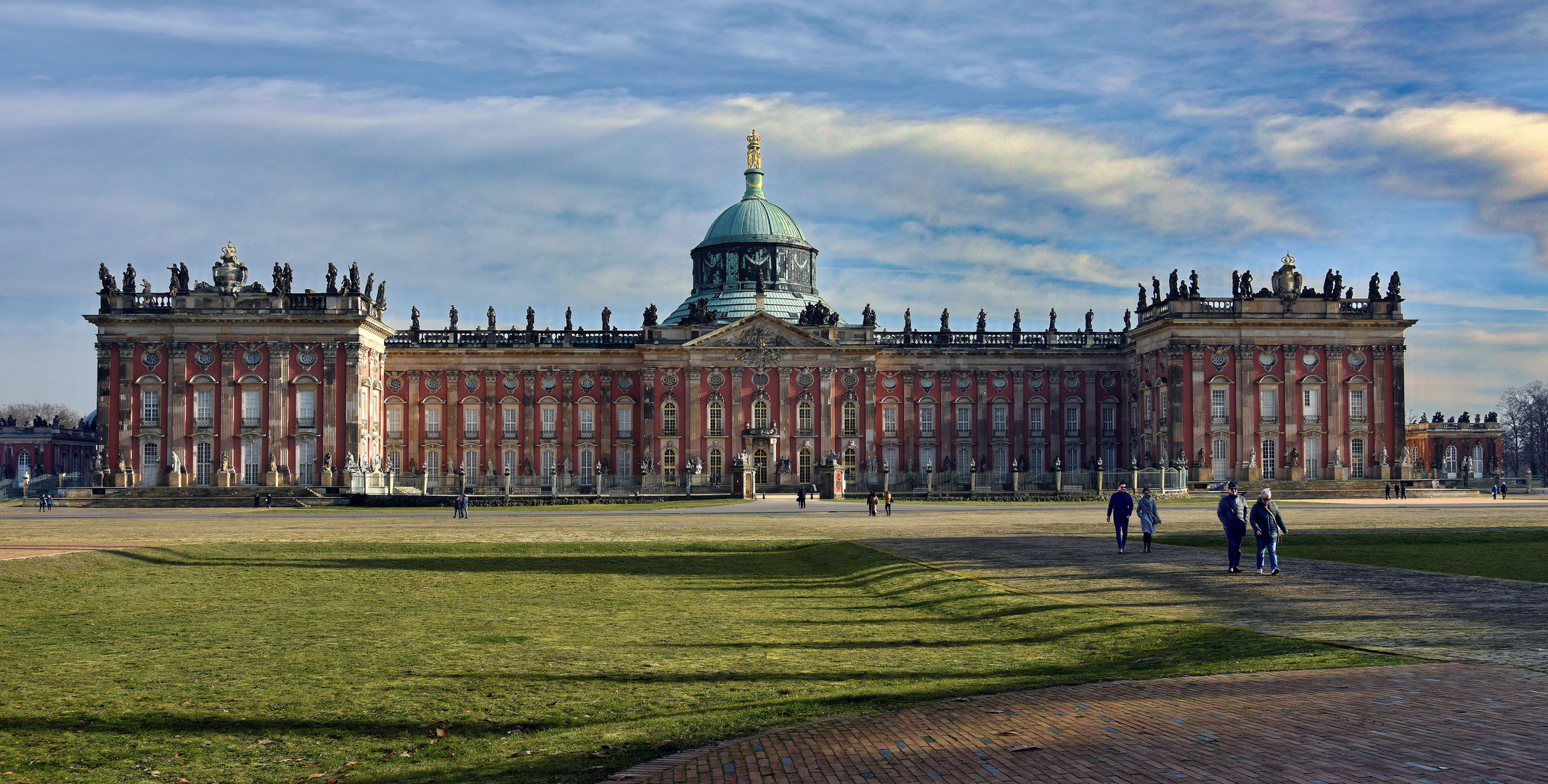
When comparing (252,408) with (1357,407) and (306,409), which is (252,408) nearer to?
(306,409)

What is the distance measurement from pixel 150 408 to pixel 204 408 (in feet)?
10.7

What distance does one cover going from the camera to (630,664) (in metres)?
13.7

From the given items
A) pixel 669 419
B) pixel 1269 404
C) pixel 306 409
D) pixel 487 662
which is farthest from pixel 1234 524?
pixel 306 409

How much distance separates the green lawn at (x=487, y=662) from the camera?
9.77m

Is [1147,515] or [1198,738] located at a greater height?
[1147,515]

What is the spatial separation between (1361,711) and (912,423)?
74378mm

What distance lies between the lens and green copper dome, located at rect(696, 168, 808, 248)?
92.4 meters

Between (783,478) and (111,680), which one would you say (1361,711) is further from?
(783,478)

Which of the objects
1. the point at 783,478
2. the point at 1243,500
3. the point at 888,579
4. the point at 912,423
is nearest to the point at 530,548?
the point at 888,579

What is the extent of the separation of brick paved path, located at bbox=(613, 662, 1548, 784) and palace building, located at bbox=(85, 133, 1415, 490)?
61.0 metres

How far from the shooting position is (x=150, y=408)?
72.7 meters

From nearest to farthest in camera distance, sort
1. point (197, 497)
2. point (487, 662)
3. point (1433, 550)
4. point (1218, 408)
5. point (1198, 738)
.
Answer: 1. point (1198, 738)
2. point (487, 662)
3. point (1433, 550)
4. point (197, 497)
5. point (1218, 408)

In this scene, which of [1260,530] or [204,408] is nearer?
[1260,530]

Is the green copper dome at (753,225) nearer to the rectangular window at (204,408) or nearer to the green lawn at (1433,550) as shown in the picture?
the rectangular window at (204,408)
